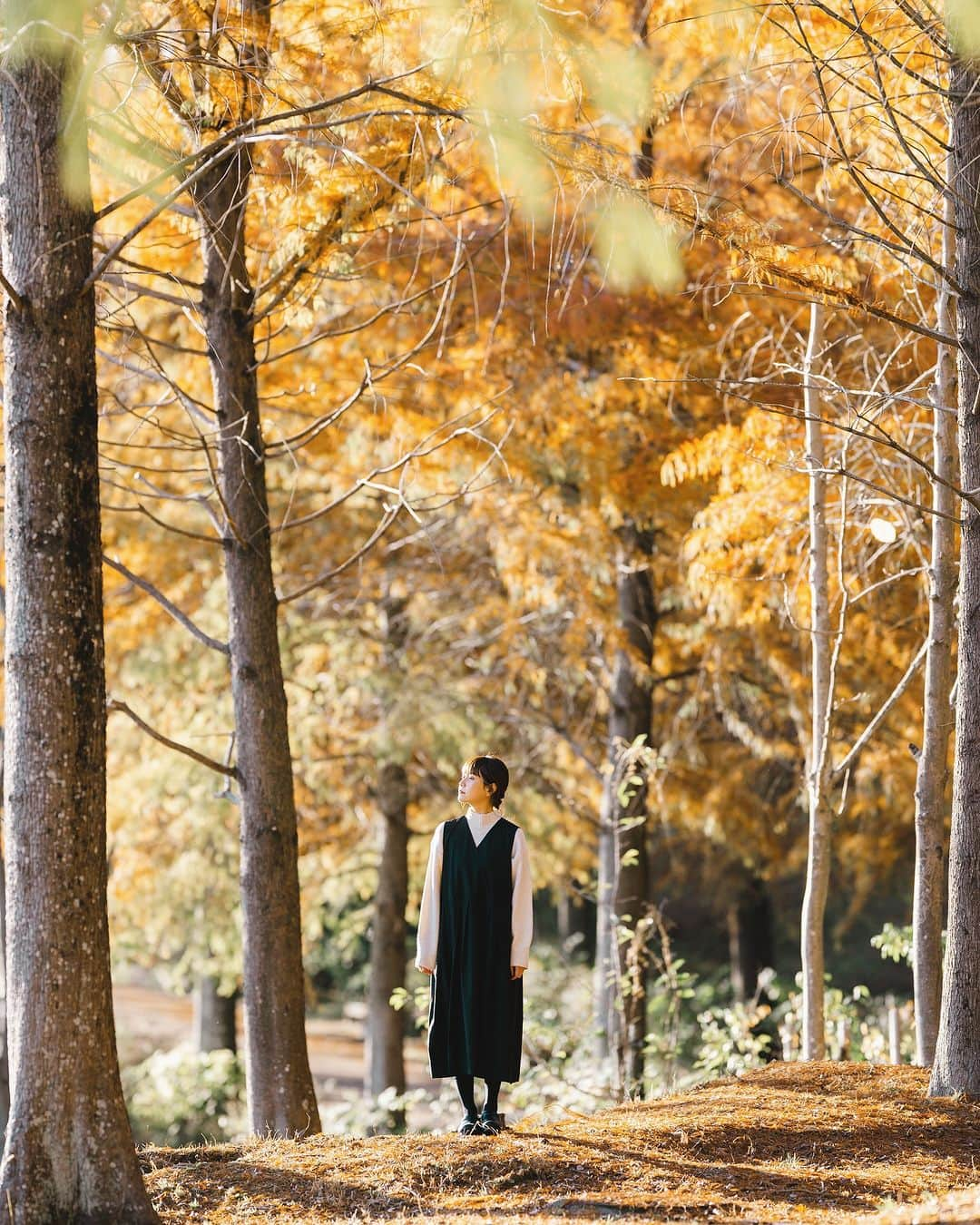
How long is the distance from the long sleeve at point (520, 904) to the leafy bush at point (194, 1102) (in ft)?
32.6

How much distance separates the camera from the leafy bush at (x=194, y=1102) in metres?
14.2

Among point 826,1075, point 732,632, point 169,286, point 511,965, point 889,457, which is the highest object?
point 169,286

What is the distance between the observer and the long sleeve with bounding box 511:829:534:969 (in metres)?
5.11

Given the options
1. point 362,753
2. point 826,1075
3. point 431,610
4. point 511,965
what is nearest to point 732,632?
point 431,610

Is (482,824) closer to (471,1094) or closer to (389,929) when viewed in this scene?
(471,1094)

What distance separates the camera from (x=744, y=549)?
7.57 meters

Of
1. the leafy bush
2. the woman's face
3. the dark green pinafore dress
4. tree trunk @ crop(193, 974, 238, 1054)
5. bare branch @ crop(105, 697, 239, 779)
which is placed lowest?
the leafy bush

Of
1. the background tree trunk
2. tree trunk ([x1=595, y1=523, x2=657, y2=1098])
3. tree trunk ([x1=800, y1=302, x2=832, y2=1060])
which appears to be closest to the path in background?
the background tree trunk

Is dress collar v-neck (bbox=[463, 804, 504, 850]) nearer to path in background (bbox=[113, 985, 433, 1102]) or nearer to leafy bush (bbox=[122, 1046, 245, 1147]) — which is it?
leafy bush (bbox=[122, 1046, 245, 1147])

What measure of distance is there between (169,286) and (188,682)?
6.25 meters

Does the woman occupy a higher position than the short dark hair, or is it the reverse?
the short dark hair

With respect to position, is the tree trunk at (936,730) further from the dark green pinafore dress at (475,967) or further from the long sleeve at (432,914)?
the long sleeve at (432,914)

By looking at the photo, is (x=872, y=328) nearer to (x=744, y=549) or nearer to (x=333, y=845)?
(x=744, y=549)

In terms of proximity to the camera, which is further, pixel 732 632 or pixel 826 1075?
pixel 732 632
